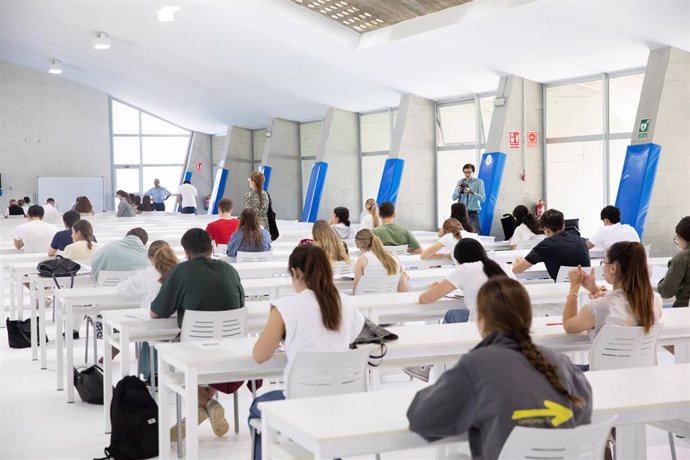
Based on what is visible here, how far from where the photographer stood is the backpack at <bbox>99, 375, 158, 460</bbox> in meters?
4.45

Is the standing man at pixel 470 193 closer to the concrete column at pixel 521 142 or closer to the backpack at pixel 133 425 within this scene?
the concrete column at pixel 521 142

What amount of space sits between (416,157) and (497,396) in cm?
1579

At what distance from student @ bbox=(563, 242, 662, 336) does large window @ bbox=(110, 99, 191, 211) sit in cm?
2632

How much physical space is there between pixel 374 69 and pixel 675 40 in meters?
6.40

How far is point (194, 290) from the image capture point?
471 cm

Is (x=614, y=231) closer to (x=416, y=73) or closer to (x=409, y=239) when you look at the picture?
(x=409, y=239)

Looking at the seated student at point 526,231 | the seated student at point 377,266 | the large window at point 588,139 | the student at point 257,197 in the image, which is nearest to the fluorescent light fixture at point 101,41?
the large window at point 588,139

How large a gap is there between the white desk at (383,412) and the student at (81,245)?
17.3 feet

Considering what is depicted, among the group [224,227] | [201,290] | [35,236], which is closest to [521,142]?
[224,227]

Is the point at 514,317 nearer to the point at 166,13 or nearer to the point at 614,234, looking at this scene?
the point at 614,234

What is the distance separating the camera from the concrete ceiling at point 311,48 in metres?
11.7

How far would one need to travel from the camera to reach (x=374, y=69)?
16.5 m

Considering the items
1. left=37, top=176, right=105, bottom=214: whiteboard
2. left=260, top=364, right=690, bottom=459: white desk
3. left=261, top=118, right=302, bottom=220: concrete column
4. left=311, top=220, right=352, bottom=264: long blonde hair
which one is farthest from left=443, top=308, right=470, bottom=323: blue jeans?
left=37, top=176, right=105, bottom=214: whiteboard

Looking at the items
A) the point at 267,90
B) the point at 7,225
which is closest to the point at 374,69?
the point at 267,90
